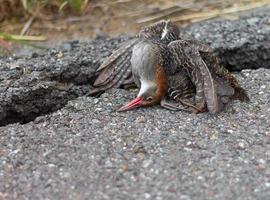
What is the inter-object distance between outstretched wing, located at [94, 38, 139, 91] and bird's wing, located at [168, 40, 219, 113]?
29 cm

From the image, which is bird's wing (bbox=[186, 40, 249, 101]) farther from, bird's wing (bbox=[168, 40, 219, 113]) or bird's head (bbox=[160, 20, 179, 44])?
bird's head (bbox=[160, 20, 179, 44])

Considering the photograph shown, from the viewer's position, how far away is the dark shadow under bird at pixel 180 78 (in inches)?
116

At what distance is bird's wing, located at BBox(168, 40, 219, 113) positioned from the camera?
295 cm

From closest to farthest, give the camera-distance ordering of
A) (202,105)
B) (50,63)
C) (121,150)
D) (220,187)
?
1. (220,187)
2. (121,150)
3. (202,105)
4. (50,63)

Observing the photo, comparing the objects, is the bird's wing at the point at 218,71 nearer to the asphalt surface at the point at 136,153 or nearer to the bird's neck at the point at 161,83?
the asphalt surface at the point at 136,153

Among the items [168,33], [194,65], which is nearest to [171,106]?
[194,65]

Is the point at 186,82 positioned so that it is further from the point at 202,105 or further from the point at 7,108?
the point at 7,108

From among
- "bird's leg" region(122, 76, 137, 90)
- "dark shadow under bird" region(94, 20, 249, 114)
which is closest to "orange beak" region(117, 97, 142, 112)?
"dark shadow under bird" region(94, 20, 249, 114)

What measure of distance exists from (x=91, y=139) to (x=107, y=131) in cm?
9

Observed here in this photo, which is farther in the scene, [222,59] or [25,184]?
[222,59]

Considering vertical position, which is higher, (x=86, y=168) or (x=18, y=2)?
(x=18, y=2)

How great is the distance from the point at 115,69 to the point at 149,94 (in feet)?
1.18

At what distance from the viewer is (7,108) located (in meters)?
3.05

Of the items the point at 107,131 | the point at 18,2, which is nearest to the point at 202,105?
the point at 107,131
